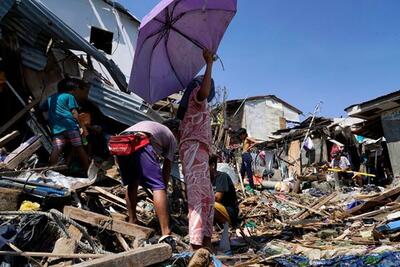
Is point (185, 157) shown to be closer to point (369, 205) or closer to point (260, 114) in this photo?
point (369, 205)

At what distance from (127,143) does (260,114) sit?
2688 centimetres

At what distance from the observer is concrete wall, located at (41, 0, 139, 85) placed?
15.9 metres

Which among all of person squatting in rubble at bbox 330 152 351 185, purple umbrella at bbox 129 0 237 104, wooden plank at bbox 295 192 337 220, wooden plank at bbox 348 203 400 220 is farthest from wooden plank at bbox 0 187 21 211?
person squatting in rubble at bbox 330 152 351 185

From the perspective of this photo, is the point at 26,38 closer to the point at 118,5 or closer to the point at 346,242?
the point at 346,242

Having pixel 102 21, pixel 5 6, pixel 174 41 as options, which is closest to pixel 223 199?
pixel 174 41

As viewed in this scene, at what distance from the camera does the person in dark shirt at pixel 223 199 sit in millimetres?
5105

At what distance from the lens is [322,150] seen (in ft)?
59.6

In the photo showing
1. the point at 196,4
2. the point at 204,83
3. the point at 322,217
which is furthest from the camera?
the point at 322,217

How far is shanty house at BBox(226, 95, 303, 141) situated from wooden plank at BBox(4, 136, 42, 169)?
21813 millimetres

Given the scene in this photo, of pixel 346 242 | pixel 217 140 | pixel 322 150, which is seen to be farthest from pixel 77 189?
pixel 322 150

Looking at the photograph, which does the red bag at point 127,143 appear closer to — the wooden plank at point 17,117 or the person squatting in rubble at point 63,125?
the person squatting in rubble at point 63,125

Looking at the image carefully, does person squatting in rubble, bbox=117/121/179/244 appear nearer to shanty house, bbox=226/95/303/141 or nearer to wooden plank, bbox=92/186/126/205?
wooden plank, bbox=92/186/126/205

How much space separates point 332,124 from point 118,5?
1102 centimetres

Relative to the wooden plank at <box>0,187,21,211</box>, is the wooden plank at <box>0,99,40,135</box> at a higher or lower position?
higher
